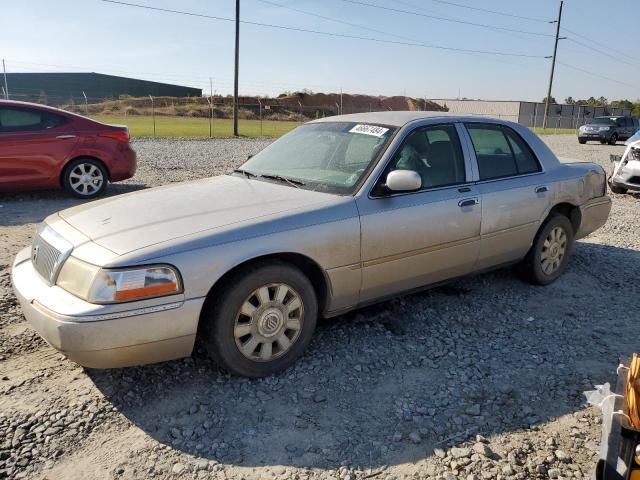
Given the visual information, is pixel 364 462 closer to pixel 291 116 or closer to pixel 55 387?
pixel 55 387

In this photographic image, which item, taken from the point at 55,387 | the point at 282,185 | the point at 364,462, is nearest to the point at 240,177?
the point at 282,185

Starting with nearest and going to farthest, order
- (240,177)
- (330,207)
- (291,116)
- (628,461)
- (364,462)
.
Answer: (628,461)
(364,462)
(330,207)
(240,177)
(291,116)

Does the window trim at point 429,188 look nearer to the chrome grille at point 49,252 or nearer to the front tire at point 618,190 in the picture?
→ the chrome grille at point 49,252

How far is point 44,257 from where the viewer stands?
3297 mm

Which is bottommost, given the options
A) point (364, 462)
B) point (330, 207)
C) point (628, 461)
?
point (364, 462)

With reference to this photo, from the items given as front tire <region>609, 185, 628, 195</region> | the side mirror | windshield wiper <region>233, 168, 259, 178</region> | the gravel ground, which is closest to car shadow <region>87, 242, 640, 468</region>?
the gravel ground

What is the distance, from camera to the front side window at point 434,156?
3953 millimetres

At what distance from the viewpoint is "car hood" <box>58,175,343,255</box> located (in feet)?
10.1

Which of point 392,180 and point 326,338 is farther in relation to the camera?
point 326,338

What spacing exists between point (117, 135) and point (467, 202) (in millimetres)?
6576

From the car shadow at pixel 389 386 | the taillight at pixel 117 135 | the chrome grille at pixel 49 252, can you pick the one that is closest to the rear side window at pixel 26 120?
the taillight at pixel 117 135

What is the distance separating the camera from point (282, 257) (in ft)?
11.0

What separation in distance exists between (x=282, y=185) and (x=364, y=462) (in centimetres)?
203

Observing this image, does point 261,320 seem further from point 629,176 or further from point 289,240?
point 629,176
